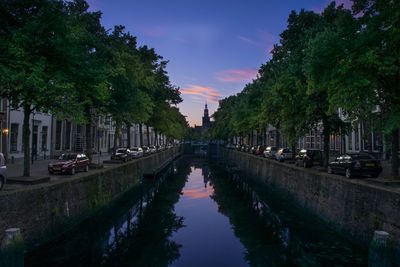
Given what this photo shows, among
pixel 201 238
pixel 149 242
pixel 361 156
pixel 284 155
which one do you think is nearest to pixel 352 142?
pixel 284 155

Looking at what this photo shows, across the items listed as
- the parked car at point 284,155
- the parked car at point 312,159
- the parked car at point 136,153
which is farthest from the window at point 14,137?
the parked car at point 312,159

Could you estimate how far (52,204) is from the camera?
13.1 m

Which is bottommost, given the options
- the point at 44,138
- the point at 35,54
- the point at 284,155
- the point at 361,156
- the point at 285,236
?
Answer: the point at 285,236

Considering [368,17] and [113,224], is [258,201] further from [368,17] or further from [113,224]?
[368,17]

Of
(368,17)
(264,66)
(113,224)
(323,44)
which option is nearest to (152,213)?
(113,224)

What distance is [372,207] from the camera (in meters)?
11.9

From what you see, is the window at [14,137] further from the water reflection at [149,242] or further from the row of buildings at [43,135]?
the water reflection at [149,242]

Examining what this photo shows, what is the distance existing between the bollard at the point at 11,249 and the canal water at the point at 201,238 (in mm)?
3305

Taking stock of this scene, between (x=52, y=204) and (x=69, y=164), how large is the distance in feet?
23.1

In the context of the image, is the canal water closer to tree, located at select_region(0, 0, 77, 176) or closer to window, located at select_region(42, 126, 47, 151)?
tree, located at select_region(0, 0, 77, 176)

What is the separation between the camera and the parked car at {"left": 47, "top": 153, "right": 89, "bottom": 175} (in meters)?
19.5

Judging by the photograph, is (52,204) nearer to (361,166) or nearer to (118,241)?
(118,241)

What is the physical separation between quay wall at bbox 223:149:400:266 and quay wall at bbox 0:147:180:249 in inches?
531

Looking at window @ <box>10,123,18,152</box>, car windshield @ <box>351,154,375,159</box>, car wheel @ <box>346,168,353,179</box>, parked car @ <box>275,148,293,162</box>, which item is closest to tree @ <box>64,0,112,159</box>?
window @ <box>10,123,18,152</box>
